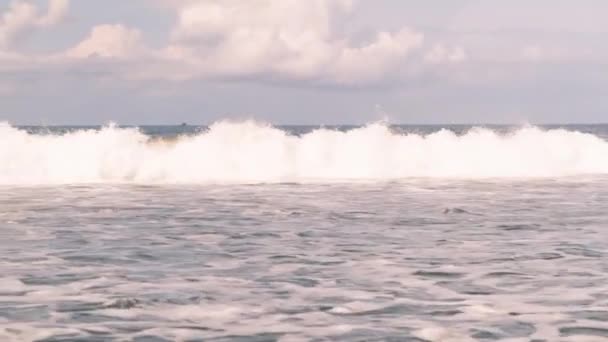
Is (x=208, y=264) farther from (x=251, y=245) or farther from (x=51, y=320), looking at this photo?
(x=51, y=320)

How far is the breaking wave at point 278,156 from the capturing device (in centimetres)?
3691

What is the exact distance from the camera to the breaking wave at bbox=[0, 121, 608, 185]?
121 feet

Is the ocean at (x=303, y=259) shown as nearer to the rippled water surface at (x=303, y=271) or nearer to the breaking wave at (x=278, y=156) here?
the rippled water surface at (x=303, y=271)

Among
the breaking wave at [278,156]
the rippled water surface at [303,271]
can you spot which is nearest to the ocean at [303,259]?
the rippled water surface at [303,271]

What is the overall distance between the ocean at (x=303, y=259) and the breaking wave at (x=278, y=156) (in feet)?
7.74

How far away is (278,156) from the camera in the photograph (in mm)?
40781

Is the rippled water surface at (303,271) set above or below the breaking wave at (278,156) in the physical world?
below

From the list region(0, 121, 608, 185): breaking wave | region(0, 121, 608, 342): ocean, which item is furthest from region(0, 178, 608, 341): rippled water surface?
region(0, 121, 608, 185): breaking wave

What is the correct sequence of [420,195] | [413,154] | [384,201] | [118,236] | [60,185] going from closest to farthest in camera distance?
[118,236], [384,201], [420,195], [60,185], [413,154]

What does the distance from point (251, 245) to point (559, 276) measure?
5344 millimetres

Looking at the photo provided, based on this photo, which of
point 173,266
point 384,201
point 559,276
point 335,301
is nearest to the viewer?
point 335,301

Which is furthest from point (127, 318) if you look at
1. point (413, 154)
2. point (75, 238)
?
point (413, 154)

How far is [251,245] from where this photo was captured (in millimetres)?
15039

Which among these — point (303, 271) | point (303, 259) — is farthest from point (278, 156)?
point (303, 271)
